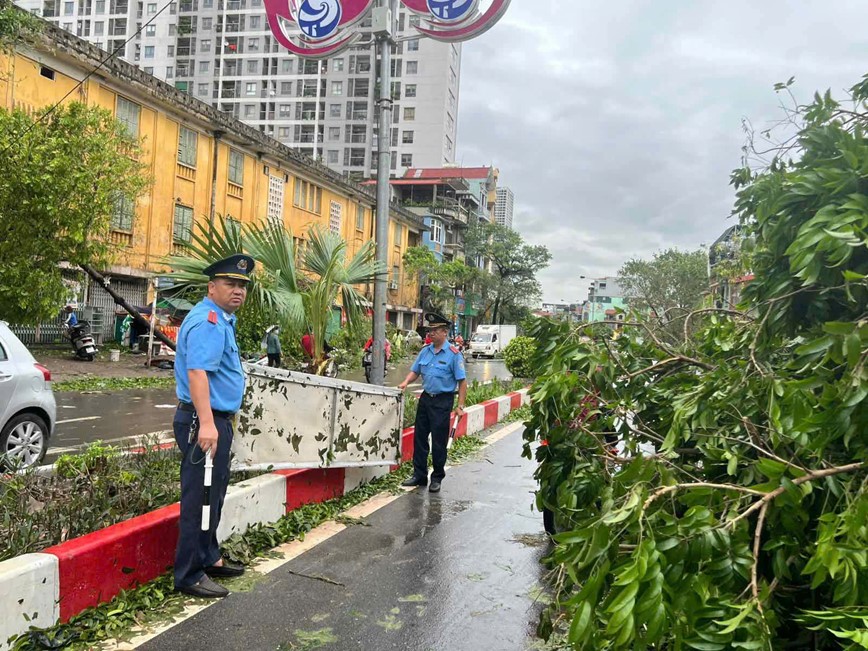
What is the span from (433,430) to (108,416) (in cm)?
685

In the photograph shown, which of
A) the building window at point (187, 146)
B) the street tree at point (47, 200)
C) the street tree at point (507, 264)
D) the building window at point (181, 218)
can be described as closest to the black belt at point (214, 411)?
the street tree at point (47, 200)

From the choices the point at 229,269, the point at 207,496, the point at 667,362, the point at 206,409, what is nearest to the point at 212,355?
the point at 206,409

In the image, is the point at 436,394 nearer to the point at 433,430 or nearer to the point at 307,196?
the point at 433,430

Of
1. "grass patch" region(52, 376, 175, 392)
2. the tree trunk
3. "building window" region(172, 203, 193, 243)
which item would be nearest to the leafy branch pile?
"grass patch" region(52, 376, 175, 392)

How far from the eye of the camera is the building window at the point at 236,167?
27016 mm

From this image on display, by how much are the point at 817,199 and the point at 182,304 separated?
5680mm

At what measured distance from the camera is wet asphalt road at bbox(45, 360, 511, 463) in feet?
28.9

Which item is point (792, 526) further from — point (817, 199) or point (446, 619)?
point (446, 619)

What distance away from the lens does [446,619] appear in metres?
3.66

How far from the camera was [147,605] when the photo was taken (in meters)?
3.47

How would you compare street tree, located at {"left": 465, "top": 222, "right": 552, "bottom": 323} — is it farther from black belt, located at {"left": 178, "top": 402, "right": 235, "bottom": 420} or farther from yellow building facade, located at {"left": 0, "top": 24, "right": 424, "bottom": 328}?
black belt, located at {"left": 178, "top": 402, "right": 235, "bottom": 420}

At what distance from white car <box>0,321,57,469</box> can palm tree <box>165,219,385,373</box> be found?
67.7 inches

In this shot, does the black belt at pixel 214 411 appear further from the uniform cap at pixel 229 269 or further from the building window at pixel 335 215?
the building window at pixel 335 215

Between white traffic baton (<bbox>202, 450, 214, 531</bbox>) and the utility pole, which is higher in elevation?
the utility pole
